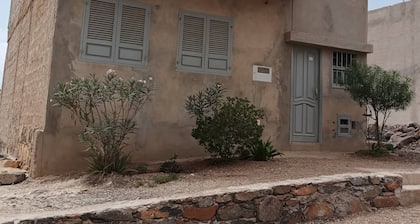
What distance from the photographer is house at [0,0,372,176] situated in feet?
22.6

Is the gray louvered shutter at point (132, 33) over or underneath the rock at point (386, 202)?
over

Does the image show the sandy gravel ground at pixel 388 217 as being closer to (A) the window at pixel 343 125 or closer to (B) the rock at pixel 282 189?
(B) the rock at pixel 282 189

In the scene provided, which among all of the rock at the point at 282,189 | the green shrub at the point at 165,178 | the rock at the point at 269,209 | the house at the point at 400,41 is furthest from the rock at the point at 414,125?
the rock at the point at 269,209

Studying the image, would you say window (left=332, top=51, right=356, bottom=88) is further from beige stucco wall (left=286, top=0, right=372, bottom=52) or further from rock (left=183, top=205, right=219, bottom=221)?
rock (left=183, top=205, right=219, bottom=221)

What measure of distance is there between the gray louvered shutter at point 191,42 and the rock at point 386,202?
14.9ft

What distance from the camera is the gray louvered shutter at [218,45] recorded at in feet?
26.7

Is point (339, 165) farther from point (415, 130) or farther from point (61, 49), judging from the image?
point (415, 130)

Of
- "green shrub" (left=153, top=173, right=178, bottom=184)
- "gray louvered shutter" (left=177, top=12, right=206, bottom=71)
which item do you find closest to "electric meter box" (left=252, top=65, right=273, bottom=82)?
"gray louvered shutter" (left=177, top=12, right=206, bottom=71)

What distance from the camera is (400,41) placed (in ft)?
52.9

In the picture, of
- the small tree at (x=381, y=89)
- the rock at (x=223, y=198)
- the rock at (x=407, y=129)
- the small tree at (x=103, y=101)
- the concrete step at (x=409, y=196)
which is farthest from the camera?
the rock at (x=407, y=129)

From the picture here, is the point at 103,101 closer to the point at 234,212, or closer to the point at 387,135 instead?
the point at 234,212

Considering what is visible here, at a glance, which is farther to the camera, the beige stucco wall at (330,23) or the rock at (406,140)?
the rock at (406,140)

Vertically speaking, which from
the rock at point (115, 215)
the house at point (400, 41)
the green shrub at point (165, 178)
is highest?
the house at point (400, 41)

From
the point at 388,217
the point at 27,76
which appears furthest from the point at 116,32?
the point at 388,217
